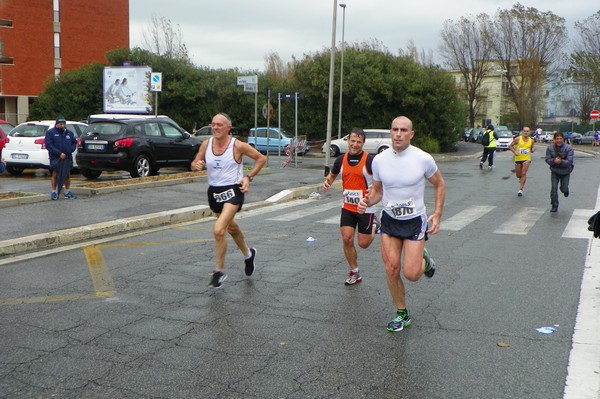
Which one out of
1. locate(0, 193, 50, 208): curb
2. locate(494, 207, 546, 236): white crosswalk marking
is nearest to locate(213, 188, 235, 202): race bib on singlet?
locate(494, 207, 546, 236): white crosswalk marking

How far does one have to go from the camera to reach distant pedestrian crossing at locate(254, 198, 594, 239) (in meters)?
11.0

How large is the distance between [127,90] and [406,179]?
1188 inches

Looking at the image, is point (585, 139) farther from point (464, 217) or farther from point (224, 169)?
point (224, 169)

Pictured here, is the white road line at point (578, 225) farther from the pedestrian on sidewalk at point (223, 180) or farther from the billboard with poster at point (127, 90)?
the billboard with poster at point (127, 90)

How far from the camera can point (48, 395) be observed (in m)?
4.09

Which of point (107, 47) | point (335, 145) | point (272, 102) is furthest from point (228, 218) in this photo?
point (107, 47)

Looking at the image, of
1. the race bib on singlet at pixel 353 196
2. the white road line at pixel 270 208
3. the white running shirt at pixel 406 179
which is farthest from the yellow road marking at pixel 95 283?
the white road line at pixel 270 208

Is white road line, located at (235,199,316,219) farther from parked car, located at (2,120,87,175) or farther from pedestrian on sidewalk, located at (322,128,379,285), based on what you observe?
parked car, located at (2,120,87,175)

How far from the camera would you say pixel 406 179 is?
5449 mm

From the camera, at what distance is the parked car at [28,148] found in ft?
60.4

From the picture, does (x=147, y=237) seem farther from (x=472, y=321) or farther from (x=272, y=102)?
(x=272, y=102)

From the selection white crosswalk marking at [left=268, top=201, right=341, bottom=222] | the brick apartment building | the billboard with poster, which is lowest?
white crosswalk marking at [left=268, top=201, right=341, bottom=222]

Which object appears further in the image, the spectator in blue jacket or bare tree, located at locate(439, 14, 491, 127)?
bare tree, located at locate(439, 14, 491, 127)

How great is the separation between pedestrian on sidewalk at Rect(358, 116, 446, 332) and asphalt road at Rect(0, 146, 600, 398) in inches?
19.4
